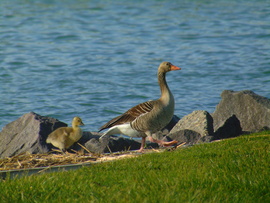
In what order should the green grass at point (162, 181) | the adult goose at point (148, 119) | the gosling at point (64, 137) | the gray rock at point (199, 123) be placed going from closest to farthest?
the green grass at point (162, 181)
the adult goose at point (148, 119)
the gosling at point (64, 137)
the gray rock at point (199, 123)

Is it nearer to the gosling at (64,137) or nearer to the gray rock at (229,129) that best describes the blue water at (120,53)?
the gosling at (64,137)

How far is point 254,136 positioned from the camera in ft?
32.4

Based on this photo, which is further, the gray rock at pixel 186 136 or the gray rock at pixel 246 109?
the gray rock at pixel 246 109

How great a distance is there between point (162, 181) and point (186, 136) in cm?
502

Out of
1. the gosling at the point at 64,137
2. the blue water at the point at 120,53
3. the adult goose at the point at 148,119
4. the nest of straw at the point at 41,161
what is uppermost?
the adult goose at the point at 148,119

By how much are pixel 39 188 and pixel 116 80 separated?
16.0m

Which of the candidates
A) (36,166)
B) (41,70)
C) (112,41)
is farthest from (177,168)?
(112,41)

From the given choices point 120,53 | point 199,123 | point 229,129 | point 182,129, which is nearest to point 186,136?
point 182,129

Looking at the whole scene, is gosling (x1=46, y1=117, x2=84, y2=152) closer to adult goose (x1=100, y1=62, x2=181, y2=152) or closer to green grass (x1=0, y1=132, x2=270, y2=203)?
adult goose (x1=100, y1=62, x2=181, y2=152)

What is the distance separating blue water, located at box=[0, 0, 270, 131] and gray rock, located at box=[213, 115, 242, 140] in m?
5.37

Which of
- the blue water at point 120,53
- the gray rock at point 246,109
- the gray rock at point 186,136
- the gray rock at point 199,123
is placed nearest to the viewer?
the gray rock at point 186,136

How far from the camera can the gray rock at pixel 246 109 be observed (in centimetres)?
1272

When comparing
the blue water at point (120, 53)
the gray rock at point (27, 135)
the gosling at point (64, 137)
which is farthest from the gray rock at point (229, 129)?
the blue water at point (120, 53)

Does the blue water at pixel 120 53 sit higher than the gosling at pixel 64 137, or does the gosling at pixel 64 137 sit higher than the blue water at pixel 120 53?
the gosling at pixel 64 137
